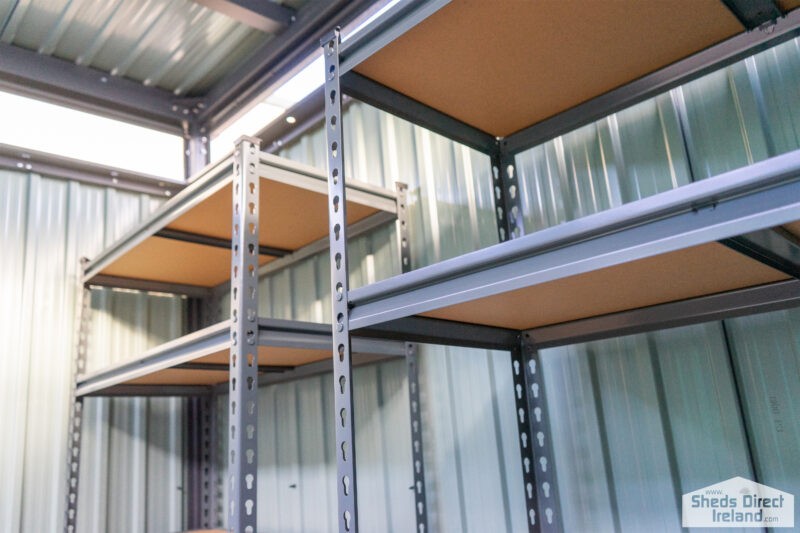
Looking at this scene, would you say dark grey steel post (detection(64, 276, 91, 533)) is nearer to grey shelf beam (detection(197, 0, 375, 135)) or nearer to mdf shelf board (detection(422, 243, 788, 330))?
grey shelf beam (detection(197, 0, 375, 135))

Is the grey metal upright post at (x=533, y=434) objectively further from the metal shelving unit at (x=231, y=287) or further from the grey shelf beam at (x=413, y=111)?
the metal shelving unit at (x=231, y=287)

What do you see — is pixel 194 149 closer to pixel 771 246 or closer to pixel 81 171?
pixel 81 171

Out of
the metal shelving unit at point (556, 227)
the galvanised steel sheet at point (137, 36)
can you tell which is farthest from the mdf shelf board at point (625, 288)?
the galvanised steel sheet at point (137, 36)

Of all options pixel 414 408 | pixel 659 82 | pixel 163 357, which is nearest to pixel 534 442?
pixel 414 408

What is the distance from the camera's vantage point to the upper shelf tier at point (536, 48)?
3.56ft

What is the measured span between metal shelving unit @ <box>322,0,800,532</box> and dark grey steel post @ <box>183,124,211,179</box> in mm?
1720

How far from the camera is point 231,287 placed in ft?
5.47

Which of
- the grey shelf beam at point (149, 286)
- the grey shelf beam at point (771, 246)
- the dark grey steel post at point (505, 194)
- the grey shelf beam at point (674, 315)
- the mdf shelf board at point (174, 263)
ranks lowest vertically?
the grey shelf beam at point (674, 315)

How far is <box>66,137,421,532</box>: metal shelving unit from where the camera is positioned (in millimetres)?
1498

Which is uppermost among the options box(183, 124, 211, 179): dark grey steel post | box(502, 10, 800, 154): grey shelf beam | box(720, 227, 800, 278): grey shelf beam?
box(183, 124, 211, 179): dark grey steel post

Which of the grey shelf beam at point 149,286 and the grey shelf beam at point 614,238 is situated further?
the grey shelf beam at point 149,286

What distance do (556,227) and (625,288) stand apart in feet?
0.85

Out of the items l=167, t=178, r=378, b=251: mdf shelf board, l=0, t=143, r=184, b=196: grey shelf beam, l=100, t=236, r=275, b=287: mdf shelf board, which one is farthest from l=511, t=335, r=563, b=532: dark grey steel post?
l=0, t=143, r=184, b=196: grey shelf beam

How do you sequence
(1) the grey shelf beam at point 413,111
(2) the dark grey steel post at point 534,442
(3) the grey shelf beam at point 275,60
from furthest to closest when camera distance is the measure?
(3) the grey shelf beam at point 275,60, (2) the dark grey steel post at point 534,442, (1) the grey shelf beam at point 413,111
